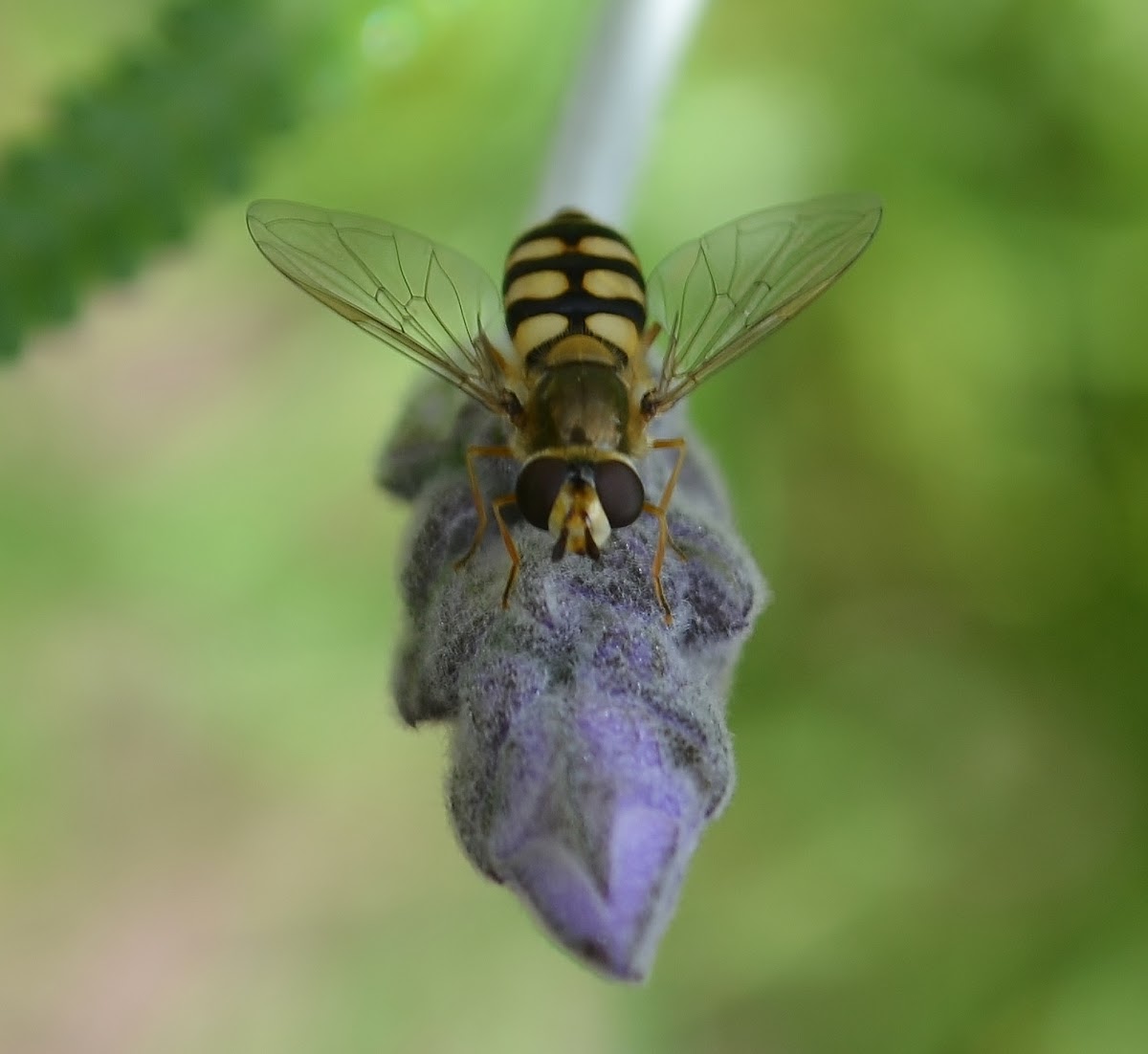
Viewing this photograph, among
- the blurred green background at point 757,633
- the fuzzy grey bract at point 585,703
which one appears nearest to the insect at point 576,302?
the fuzzy grey bract at point 585,703

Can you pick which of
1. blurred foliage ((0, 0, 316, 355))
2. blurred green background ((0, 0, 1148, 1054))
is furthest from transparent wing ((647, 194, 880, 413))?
blurred green background ((0, 0, 1148, 1054))

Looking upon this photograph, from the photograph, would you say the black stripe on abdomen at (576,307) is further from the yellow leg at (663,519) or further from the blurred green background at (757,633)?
the blurred green background at (757,633)

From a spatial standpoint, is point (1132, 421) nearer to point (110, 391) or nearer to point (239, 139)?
point (239, 139)

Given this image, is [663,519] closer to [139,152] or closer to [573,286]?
[573,286]

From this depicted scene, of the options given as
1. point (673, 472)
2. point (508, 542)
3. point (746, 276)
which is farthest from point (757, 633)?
point (508, 542)

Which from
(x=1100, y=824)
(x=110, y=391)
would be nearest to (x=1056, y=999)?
(x=1100, y=824)

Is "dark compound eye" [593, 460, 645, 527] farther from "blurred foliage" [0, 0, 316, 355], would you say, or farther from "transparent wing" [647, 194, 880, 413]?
"blurred foliage" [0, 0, 316, 355]
